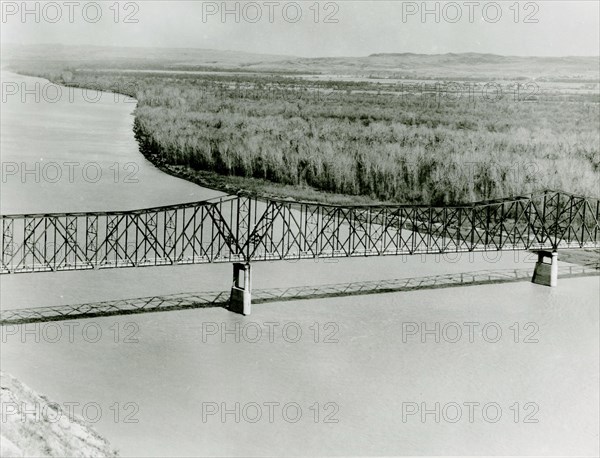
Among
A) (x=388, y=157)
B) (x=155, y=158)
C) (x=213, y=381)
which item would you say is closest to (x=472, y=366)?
(x=213, y=381)

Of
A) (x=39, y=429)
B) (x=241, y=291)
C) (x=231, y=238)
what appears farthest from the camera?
(x=231, y=238)

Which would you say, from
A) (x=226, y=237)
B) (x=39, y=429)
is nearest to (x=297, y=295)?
(x=226, y=237)

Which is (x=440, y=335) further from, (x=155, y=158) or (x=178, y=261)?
(x=155, y=158)

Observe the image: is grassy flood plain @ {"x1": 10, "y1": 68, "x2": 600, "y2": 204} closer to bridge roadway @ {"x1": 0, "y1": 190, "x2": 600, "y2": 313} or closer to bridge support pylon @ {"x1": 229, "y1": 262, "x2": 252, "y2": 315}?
bridge roadway @ {"x1": 0, "y1": 190, "x2": 600, "y2": 313}

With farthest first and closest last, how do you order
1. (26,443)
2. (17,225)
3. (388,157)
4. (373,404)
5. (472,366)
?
(388,157)
(17,225)
(472,366)
(373,404)
(26,443)

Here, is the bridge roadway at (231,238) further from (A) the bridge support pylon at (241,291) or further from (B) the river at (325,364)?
(B) the river at (325,364)

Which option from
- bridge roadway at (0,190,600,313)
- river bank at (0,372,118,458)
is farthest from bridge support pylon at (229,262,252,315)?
river bank at (0,372,118,458)

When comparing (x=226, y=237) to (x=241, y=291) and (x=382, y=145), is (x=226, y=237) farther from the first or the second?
(x=382, y=145)
